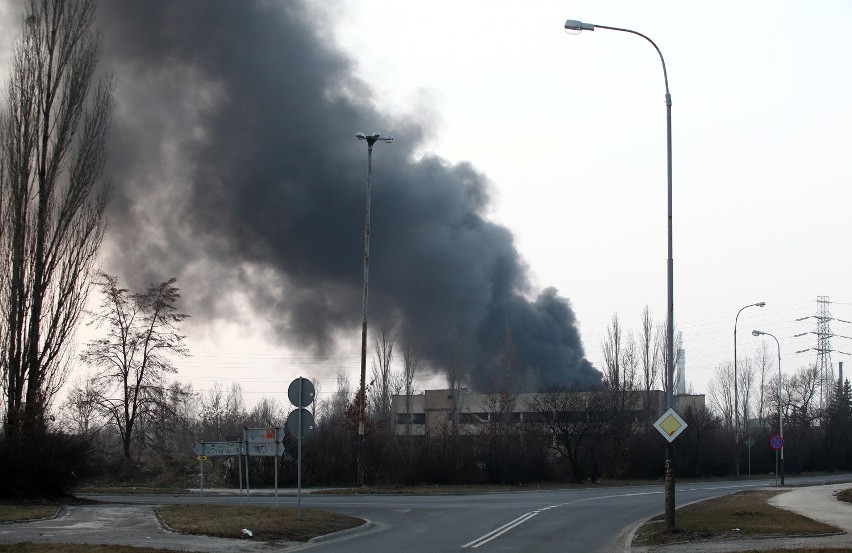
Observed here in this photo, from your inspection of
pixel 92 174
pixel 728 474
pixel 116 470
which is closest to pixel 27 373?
pixel 92 174

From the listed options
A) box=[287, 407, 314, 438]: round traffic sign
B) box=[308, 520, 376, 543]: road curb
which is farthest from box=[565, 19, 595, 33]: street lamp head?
box=[308, 520, 376, 543]: road curb

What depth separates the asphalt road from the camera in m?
15.9

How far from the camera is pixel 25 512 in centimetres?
2077

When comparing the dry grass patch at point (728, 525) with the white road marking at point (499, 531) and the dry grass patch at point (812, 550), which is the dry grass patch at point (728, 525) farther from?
the white road marking at point (499, 531)

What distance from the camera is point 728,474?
5744 cm

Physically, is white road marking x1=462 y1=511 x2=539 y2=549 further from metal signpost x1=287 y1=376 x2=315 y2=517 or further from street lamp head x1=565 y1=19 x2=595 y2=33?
street lamp head x1=565 y1=19 x2=595 y2=33

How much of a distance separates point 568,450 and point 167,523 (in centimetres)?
3020

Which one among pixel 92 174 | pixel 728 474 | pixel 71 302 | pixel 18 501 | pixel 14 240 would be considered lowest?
pixel 728 474

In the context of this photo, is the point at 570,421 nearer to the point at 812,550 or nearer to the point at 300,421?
the point at 300,421

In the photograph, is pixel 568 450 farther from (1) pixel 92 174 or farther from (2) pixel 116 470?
(1) pixel 92 174

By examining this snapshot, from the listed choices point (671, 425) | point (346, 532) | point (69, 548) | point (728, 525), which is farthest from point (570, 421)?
point (69, 548)

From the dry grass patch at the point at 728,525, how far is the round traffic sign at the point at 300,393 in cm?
722

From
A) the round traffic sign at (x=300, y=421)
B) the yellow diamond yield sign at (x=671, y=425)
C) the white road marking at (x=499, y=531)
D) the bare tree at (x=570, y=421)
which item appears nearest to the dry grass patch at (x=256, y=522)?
the round traffic sign at (x=300, y=421)

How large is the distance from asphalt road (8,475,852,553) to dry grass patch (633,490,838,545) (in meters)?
0.72
